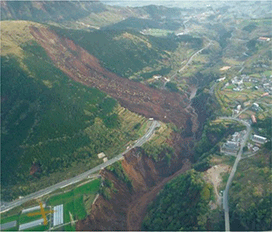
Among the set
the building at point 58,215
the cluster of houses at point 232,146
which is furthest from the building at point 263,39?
the building at point 58,215

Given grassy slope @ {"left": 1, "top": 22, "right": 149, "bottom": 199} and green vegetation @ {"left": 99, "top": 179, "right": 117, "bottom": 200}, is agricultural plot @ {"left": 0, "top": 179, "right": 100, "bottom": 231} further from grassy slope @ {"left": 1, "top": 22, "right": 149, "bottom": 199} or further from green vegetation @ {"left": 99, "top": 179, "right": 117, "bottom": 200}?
grassy slope @ {"left": 1, "top": 22, "right": 149, "bottom": 199}

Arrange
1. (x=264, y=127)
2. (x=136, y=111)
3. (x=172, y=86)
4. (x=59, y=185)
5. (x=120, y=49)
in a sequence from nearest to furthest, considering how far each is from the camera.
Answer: (x=59, y=185)
(x=264, y=127)
(x=136, y=111)
(x=172, y=86)
(x=120, y=49)

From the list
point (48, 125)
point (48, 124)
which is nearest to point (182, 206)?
point (48, 125)

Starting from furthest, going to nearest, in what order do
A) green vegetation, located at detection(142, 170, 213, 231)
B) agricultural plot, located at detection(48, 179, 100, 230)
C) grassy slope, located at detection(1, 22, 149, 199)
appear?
grassy slope, located at detection(1, 22, 149, 199) → agricultural plot, located at detection(48, 179, 100, 230) → green vegetation, located at detection(142, 170, 213, 231)

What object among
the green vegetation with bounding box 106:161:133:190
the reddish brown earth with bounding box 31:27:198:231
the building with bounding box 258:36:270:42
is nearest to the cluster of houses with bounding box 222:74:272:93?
the reddish brown earth with bounding box 31:27:198:231

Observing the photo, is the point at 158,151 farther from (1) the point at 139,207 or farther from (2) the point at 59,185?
(2) the point at 59,185

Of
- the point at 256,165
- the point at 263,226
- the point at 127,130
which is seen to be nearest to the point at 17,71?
the point at 127,130
